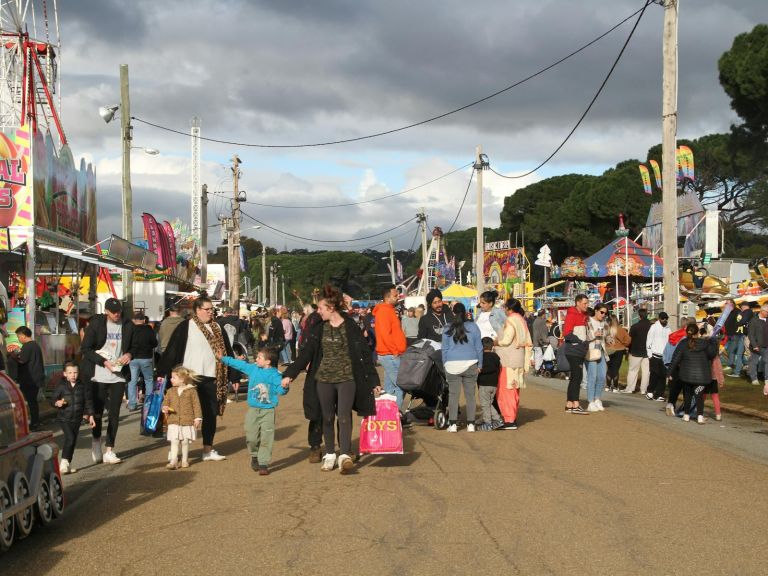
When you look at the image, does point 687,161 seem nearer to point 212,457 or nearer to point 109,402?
point 212,457

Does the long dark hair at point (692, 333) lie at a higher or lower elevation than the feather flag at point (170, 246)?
lower

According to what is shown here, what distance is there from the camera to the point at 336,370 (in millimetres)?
9992

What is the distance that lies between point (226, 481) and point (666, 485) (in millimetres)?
4124

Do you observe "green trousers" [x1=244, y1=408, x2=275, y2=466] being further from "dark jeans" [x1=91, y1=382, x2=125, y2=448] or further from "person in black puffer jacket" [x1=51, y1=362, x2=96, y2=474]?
"dark jeans" [x1=91, y1=382, x2=125, y2=448]

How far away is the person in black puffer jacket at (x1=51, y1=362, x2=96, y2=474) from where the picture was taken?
10.1m

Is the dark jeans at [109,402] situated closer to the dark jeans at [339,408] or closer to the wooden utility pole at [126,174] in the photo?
the dark jeans at [339,408]

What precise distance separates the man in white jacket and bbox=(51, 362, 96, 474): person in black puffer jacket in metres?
12.4

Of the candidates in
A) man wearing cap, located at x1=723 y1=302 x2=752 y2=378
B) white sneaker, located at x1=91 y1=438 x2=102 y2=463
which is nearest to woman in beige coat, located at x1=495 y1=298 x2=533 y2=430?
white sneaker, located at x1=91 y1=438 x2=102 y2=463

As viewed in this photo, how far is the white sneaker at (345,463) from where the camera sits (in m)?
9.67

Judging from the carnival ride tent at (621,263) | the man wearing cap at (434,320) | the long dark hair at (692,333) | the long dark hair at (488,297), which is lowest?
the long dark hair at (692,333)

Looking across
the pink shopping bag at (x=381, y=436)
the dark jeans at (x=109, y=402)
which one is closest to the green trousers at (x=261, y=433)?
the pink shopping bag at (x=381, y=436)

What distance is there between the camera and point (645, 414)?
53.1 ft

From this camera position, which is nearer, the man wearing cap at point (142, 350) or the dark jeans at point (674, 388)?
the dark jeans at point (674, 388)

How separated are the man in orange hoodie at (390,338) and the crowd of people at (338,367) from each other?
0.02 metres
